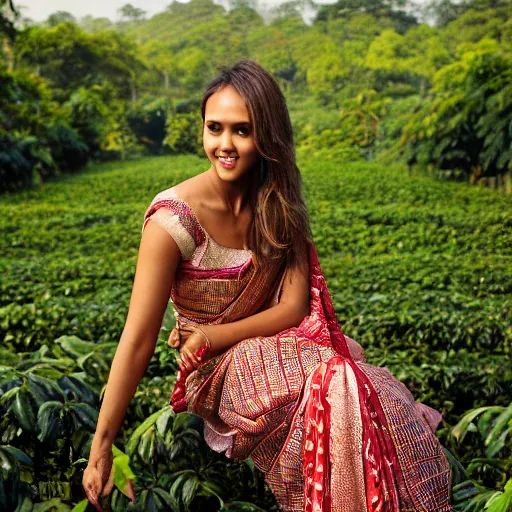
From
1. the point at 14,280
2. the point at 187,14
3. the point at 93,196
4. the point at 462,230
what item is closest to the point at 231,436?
the point at 14,280

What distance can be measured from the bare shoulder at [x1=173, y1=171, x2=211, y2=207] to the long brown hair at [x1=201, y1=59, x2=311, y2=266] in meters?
0.14

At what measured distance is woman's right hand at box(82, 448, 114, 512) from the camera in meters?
1.61

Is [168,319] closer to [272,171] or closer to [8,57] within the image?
[272,171]

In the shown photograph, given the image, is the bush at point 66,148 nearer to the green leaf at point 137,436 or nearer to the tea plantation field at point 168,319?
the tea plantation field at point 168,319

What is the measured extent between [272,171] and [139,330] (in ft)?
1.70

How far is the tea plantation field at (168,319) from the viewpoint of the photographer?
207 centimetres

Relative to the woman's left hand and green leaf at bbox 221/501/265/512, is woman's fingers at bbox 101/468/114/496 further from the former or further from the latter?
green leaf at bbox 221/501/265/512

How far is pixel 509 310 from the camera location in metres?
3.59

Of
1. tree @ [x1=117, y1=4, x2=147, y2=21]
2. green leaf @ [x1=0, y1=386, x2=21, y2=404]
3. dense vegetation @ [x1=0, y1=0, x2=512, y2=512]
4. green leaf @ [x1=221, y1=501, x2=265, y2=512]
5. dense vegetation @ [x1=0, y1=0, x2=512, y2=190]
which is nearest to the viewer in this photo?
green leaf @ [x1=221, y1=501, x2=265, y2=512]

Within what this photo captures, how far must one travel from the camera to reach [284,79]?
5.94m

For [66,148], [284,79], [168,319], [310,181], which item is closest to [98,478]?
[168,319]

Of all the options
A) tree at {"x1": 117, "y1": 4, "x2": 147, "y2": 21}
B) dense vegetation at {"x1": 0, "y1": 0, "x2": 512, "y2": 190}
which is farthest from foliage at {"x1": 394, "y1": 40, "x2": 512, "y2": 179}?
tree at {"x1": 117, "y1": 4, "x2": 147, "y2": 21}

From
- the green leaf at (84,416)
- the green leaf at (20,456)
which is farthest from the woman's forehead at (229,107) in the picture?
the green leaf at (20,456)

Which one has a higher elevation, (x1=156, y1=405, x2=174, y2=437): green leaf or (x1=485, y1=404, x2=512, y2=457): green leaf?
(x1=156, y1=405, x2=174, y2=437): green leaf
